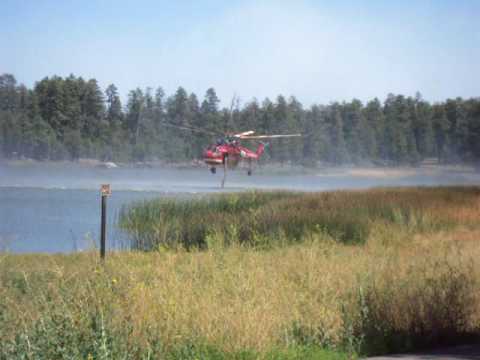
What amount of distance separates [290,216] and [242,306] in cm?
1466

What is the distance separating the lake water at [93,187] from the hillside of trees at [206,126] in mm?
1282

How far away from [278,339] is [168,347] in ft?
4.87

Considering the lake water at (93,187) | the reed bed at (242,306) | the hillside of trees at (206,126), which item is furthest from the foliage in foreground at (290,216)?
the hillside of trees at (206,126)

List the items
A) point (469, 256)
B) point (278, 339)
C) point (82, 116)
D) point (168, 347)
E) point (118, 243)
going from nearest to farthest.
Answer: point (168, 347) → point (278, 339) → point (469, 256) → point (118, 243) → point (82, 116)

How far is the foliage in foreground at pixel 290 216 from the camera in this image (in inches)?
945

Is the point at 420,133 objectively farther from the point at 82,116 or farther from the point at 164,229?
the point at 164,229

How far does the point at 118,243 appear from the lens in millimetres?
25859

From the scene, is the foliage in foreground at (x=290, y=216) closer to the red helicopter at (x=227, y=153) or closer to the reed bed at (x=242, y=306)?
the red helicopter at (x=227, y=153)

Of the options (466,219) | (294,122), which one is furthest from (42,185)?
(466,219)

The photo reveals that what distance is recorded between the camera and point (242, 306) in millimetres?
10844

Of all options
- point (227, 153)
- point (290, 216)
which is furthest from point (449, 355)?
point (227, 153)

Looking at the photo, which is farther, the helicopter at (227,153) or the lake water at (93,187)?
the helicopter at (227,153)

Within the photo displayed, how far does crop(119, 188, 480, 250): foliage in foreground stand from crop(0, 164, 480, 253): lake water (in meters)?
1.30

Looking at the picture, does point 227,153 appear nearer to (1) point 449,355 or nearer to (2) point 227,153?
(2) point 227,153
